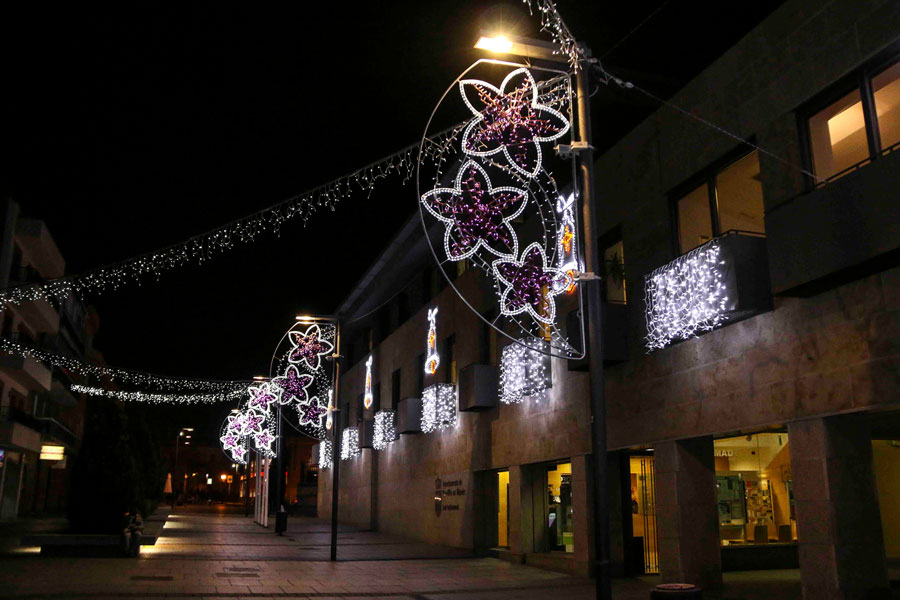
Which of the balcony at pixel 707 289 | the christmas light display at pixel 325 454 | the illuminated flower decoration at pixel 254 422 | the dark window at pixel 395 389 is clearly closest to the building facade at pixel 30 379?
the illuminated flower decoration at pixel 254 422

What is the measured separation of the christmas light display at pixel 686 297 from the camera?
13.5 m

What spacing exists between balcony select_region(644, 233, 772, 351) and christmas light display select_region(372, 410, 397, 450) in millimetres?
22158

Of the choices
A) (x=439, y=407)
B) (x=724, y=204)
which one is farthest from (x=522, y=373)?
(x=439, y=407)

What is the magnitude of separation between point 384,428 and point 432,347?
8.26 m

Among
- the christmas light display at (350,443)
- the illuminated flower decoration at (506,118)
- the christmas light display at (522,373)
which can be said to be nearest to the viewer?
the illuminated flower decoration at (506,118)

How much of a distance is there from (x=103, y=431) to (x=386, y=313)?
66.1ft

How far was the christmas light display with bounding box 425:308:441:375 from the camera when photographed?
29781 mm

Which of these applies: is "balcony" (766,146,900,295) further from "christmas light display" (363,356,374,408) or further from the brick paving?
"christmas light display" (363,356,374,408)

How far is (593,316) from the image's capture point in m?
9.21

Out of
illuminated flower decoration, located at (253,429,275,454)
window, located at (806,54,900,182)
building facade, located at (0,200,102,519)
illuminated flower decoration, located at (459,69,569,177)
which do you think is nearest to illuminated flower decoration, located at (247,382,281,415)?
illuminated flower decoration, located at (253,429,275,454)

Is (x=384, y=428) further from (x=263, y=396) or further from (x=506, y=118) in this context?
(x=506, y=118)

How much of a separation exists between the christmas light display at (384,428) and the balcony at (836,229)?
1017 inches

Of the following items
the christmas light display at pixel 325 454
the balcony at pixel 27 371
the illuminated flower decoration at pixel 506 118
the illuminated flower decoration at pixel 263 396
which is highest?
the balcony at pixel 27 371

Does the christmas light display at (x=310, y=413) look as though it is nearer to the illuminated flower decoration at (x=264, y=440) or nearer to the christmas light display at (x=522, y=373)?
the illuminated flower decoration at (x=264, y=440)
